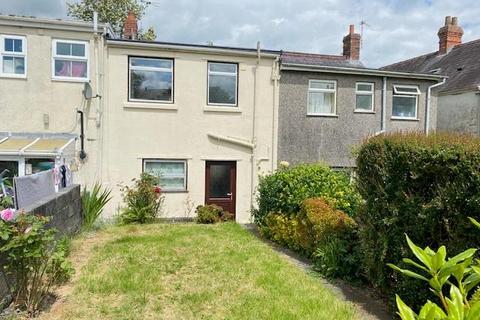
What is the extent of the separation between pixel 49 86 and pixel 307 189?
32.3 feet

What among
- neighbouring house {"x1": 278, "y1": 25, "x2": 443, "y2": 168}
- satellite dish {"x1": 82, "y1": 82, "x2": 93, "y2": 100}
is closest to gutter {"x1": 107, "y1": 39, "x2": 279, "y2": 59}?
neighbouring house {"x1": 278, "y1": 25, "x2": 443, "y2": 168}

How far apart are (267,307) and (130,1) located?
102ft

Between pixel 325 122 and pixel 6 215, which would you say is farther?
pixel 325 122

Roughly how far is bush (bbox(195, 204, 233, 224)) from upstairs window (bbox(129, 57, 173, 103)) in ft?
14.0

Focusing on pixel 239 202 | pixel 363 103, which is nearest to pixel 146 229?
pixel 239 202

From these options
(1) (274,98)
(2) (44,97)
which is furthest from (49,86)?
(1) (274,98)

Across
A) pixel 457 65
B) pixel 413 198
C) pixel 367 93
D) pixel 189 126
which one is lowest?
pixel 413 198

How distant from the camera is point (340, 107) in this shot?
16.3 metres

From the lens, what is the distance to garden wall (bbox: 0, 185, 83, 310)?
4.85 metres

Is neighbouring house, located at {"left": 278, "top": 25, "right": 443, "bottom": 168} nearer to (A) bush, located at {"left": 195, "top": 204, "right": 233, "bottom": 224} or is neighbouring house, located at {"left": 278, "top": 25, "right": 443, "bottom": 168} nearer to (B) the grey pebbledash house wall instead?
(B) the grey pebbledash house wall

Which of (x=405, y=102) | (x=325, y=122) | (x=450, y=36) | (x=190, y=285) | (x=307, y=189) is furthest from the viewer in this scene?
(x=450, y=36)

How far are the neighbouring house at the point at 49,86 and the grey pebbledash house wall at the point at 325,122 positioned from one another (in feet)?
23.4

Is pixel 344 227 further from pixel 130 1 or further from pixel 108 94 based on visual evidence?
pixel 130 1

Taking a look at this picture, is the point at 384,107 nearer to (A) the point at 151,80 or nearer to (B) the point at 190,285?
(A) the point at 151,80
